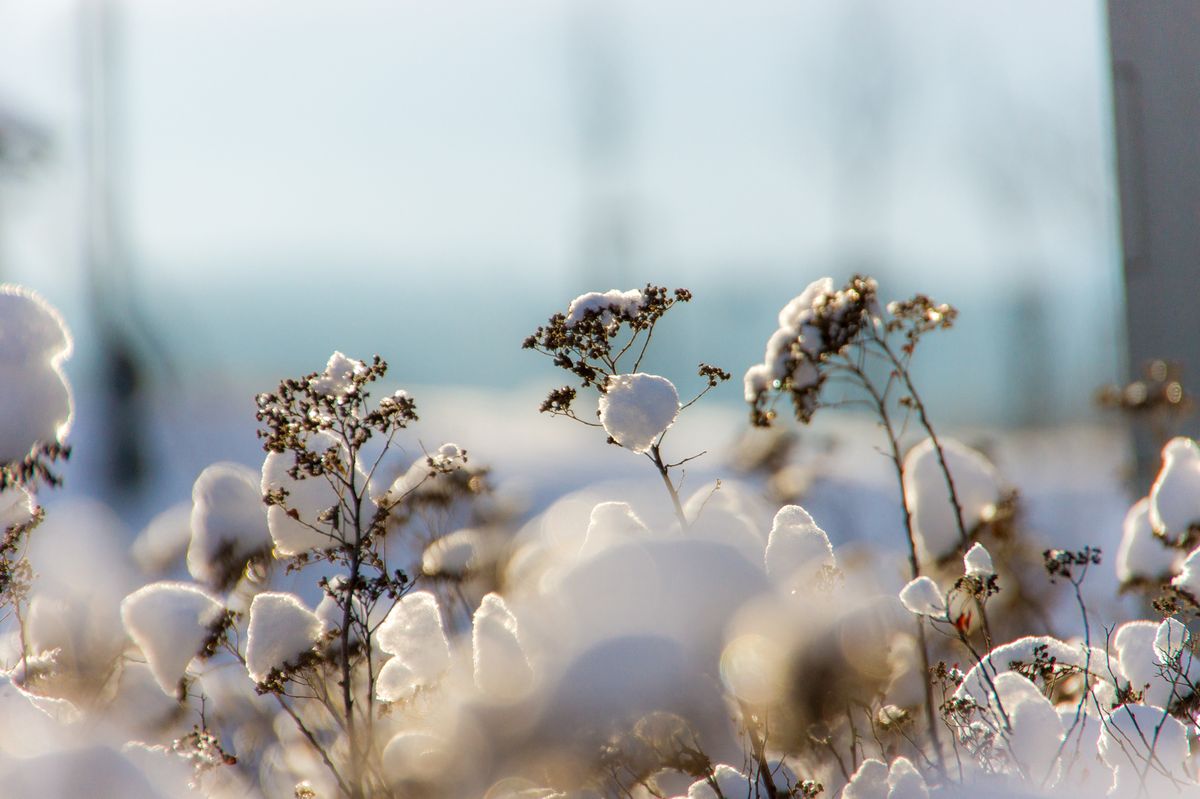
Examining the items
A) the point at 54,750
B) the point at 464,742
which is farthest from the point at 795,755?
the point at 54,750

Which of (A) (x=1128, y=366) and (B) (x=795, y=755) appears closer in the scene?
(B) (x=795, y=755)

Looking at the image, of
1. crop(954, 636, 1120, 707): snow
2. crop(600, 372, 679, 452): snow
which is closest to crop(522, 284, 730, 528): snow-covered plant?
crop(600, 372, 679, 452): snow

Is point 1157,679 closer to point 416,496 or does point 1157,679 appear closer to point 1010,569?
point 1010,569

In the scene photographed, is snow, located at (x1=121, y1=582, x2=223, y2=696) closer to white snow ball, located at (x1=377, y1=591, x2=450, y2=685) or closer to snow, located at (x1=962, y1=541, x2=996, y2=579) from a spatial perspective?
white snow ball, located at (x1=377, y1=591, x2=450, y2=685)

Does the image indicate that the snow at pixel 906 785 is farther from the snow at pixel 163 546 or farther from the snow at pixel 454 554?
the snow at pixel 163 546

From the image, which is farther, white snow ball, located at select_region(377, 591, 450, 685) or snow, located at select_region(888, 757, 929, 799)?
white snow ball, located at select_region(377, 591, 450, 685)

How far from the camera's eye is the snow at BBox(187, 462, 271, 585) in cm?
399

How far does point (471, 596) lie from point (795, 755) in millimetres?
1909

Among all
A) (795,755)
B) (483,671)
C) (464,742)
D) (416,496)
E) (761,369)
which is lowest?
(795,755)

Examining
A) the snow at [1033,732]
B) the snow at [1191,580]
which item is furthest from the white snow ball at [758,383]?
the snow at [1191,580]

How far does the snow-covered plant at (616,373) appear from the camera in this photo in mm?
2889

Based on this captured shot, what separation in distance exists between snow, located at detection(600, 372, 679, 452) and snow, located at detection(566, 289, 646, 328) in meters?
0.26

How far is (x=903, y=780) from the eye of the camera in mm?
2516

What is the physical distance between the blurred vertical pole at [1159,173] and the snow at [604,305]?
6.89m
